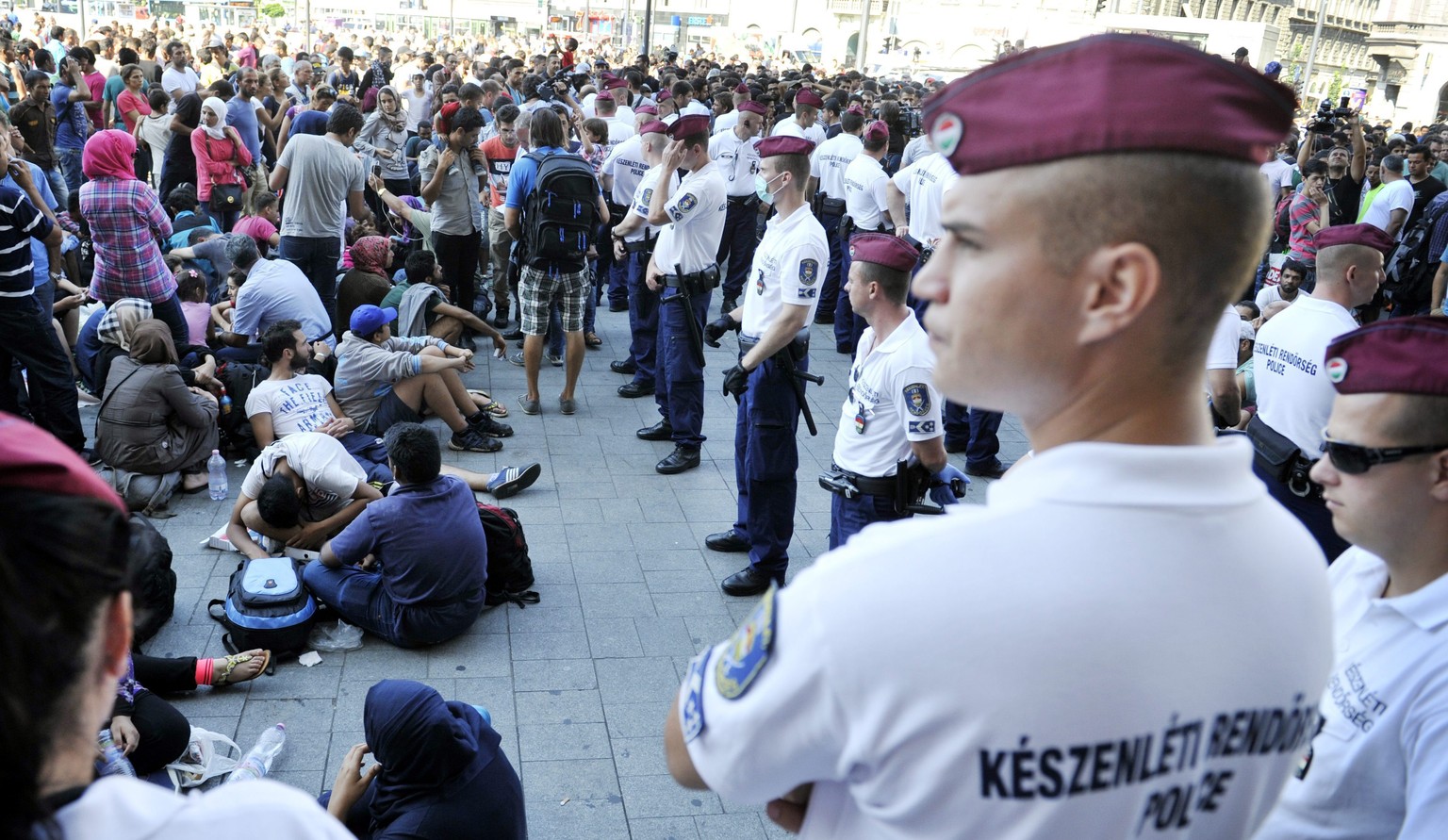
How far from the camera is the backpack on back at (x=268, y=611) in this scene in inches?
186

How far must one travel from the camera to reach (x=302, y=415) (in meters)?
6.42

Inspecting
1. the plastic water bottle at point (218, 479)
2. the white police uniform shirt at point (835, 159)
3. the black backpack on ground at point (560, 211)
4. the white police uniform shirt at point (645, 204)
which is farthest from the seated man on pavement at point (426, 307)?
the white police uniform shirt at point (835, 159)

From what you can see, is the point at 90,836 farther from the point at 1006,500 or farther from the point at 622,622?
the point at 622,622

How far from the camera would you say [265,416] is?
6.34 meters

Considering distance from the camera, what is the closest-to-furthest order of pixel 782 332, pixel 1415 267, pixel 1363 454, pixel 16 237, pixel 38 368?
pixel 1363 454
pixel 782 332
pixel 16 237
pixel 38 368
pixel 1415 267

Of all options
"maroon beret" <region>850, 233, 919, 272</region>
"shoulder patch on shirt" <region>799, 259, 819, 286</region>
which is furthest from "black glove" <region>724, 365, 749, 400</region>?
"maroon beret" <region>850, 233, 919, 272</region>

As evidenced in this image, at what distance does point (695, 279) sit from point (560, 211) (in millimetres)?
1142

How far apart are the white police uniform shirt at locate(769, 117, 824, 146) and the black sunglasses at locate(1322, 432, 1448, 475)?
858 cm

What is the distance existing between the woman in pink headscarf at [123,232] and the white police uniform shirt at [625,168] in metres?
3.72

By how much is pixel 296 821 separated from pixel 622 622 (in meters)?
4.33

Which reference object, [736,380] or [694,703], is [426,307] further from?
[694,703]

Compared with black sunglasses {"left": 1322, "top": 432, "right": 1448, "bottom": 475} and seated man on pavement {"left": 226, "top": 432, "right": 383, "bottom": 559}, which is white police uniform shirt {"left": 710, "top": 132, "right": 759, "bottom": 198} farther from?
black sunglasses {"left": 1322, "top": 432, "right": 1448, "bottom": 475}

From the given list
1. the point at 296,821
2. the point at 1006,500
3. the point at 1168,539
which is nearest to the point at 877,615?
the point at 1006,500

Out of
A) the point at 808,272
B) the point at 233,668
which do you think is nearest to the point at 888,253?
the point at 808,272
